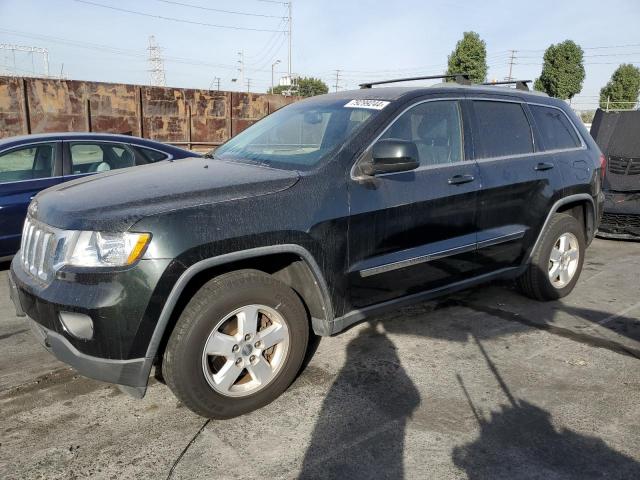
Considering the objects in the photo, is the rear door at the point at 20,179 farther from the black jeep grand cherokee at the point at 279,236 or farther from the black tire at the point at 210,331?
the black tire at the point at 210,331

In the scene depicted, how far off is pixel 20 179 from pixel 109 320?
370cm

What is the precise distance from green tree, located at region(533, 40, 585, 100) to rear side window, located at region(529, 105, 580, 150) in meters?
46.9

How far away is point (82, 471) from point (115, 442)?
24 cm

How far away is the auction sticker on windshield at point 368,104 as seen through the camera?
138 inches

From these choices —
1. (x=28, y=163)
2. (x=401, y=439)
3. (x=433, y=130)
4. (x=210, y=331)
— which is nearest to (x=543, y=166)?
(x=433, y=130)

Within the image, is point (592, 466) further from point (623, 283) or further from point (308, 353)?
point (623, 283)

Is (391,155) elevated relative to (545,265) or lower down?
elevated

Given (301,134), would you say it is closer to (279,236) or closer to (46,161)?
(279,236)

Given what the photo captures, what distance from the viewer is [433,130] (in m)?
3.75

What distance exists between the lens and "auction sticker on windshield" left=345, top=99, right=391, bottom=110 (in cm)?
349

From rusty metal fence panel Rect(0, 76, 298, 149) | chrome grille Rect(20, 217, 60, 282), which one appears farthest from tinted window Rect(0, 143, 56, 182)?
rusty metal fence panel Rect(0, 76, 298, 149)

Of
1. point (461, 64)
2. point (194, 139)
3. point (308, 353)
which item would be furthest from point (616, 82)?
point (308, 353)

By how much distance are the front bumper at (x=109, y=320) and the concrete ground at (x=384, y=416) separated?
405 millimetres

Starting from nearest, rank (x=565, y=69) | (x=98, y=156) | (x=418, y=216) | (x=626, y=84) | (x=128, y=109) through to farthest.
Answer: (x=418, y=216)
(x=98, y=156)
(x=128, y=109)
(x=565, y=69)
(x=626, y=84)
